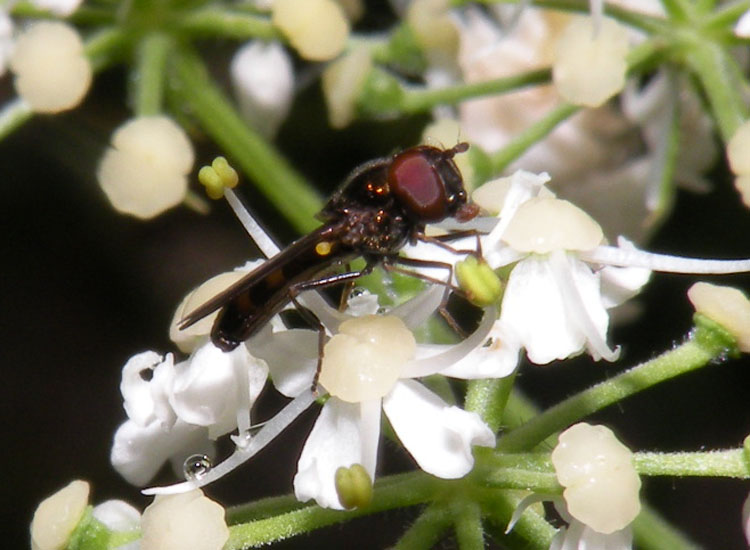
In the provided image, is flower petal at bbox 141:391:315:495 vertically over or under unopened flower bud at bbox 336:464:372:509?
over

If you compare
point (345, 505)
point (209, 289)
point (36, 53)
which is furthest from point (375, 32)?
point (345, 505)

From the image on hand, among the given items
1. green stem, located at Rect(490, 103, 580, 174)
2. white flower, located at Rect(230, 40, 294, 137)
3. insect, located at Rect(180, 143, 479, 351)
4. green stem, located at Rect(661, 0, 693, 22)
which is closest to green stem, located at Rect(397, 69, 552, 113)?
green stem, located at Rect(490, 103, 580, 174)

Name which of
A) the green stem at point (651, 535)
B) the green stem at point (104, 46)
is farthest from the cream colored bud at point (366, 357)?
the green stem at point (104, 46)

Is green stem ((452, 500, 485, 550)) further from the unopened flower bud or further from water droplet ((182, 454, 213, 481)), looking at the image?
water droplet ((182, 454, 213, 481))

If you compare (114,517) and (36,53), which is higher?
(36,53)

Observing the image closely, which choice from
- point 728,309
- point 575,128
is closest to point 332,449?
point 728,309

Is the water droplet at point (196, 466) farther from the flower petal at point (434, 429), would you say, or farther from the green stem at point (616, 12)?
the green stem at point (616, 12)

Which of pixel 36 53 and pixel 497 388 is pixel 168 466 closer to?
pixel 36 53
